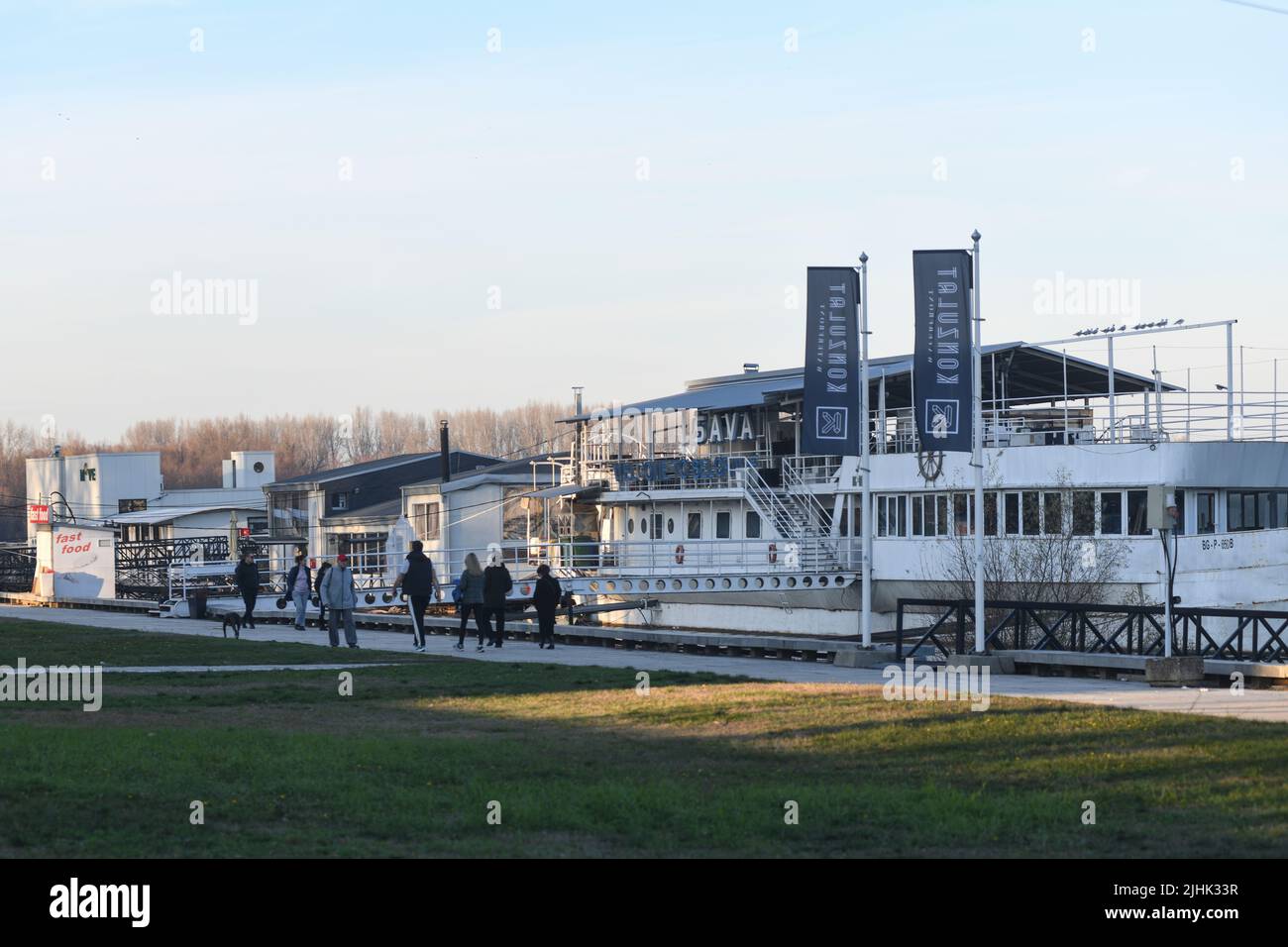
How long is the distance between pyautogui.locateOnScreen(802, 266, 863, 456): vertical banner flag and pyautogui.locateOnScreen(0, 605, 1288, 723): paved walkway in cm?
570

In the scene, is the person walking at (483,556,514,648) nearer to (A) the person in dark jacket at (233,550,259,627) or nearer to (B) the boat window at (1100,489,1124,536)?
(A) the person in dark jacket at (233,550,259,627)

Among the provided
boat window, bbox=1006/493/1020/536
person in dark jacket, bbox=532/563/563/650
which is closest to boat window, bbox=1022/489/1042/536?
boat window, bbox=1006/493/1020/536

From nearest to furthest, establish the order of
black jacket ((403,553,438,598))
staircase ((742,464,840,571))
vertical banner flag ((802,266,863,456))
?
black jacket ((403,553,438,598))
vertical banner flag ((802,266,863,456))
staircase ((742,464,840,571))

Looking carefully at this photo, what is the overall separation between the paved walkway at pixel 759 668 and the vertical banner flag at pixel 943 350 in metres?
4.29

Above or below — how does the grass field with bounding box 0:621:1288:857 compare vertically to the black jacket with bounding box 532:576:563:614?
below

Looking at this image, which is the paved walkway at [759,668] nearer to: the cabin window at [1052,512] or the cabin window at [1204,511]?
the cabin window at [1052,512]

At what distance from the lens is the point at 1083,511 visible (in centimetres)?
4134

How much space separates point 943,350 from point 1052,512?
54.7ft

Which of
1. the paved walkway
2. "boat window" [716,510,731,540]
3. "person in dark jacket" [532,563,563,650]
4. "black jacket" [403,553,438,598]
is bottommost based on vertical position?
the paved walkway

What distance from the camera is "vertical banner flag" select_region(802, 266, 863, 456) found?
3147cm

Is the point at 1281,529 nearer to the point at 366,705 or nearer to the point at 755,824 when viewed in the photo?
the point at 366,705

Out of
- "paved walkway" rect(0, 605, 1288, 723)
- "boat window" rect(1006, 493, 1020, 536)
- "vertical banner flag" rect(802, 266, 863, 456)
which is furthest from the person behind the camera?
"boat window" rect(1006, 493, 1020, 536)

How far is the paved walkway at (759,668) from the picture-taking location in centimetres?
1825

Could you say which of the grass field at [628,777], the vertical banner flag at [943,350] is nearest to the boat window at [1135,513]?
the vertical banner flag at [943,350]
